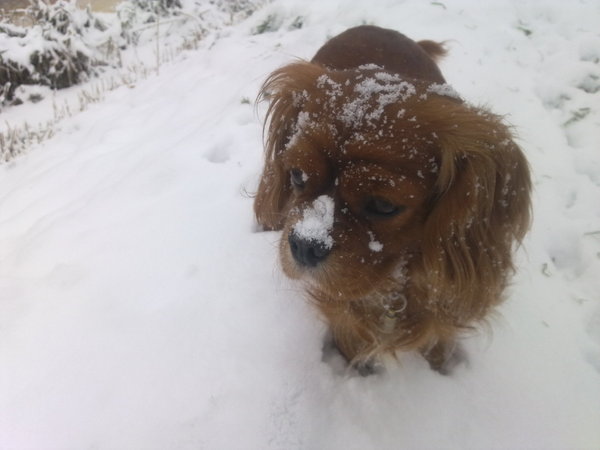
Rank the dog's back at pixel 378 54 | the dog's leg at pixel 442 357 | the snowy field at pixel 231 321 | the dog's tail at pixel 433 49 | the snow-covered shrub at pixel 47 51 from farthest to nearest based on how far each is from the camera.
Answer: the snow-covered shrub at pixel 47 51
the dog's tail at pixel 433 49
the dog's back at pixel 378 54
the dog's leg at pixel 442 357
the snowy field at pixel 231 321

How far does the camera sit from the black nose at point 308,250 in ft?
4.27

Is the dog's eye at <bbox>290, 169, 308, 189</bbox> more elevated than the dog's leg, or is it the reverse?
the dog's eye at <bbox>290, 169, 308, 189</bbox>

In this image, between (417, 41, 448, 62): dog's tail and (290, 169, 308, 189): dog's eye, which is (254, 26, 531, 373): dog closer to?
(290, 169, 308, 189): dog's eye

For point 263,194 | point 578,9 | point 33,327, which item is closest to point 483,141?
point 263,194

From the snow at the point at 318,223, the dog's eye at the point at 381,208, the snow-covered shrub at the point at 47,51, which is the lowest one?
the snow-covered shrub at the point at 47,51

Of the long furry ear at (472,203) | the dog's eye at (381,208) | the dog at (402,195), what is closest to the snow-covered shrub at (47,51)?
the dog at (402,195)

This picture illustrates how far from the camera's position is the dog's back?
7.19 ft

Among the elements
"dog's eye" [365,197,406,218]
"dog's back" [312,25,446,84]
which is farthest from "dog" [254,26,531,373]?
"dog's back" [312,25,446,84]

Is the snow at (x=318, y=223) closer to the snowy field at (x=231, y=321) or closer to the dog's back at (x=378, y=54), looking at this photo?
the snowy field at (x=231, y=321)

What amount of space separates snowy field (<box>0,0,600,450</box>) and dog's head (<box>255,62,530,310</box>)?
21.5 inches

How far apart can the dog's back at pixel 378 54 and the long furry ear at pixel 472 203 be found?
855 mm

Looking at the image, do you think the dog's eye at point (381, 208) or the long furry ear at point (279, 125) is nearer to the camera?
the dog's eye at point (381, 208)

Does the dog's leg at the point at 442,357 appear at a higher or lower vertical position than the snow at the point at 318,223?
lower

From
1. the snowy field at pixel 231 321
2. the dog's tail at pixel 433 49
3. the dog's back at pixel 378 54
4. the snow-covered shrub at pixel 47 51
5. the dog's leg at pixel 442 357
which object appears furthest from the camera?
the snow-covered shrub at pixel 47 51
